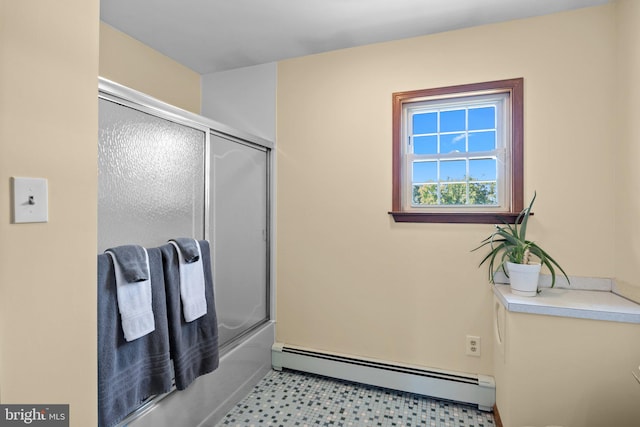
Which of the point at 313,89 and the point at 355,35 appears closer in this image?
the point at 355,35

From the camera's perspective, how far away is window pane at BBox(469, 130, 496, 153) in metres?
2.11

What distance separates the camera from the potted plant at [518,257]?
1738 mm

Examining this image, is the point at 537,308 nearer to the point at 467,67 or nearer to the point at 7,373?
the point at 467,67

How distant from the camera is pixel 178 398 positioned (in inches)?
64.6

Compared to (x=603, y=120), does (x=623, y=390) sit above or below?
below

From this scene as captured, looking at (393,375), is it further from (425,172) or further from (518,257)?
(425,172)

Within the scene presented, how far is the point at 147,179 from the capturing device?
5.02 ft

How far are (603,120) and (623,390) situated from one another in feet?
4.51

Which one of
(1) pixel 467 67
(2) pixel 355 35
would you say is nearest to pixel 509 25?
(1) pixel 467 67

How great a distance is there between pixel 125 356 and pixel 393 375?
63.5 inches

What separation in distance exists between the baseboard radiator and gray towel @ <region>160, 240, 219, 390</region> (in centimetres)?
80

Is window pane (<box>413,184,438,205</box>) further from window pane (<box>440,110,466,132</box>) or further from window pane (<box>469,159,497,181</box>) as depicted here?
window pane (<box>440,110,466,132</box>)

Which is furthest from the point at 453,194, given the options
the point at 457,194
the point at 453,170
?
the point at 453,170

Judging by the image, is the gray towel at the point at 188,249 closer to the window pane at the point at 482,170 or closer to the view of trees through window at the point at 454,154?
the view of trees through window at the point at 454,154
